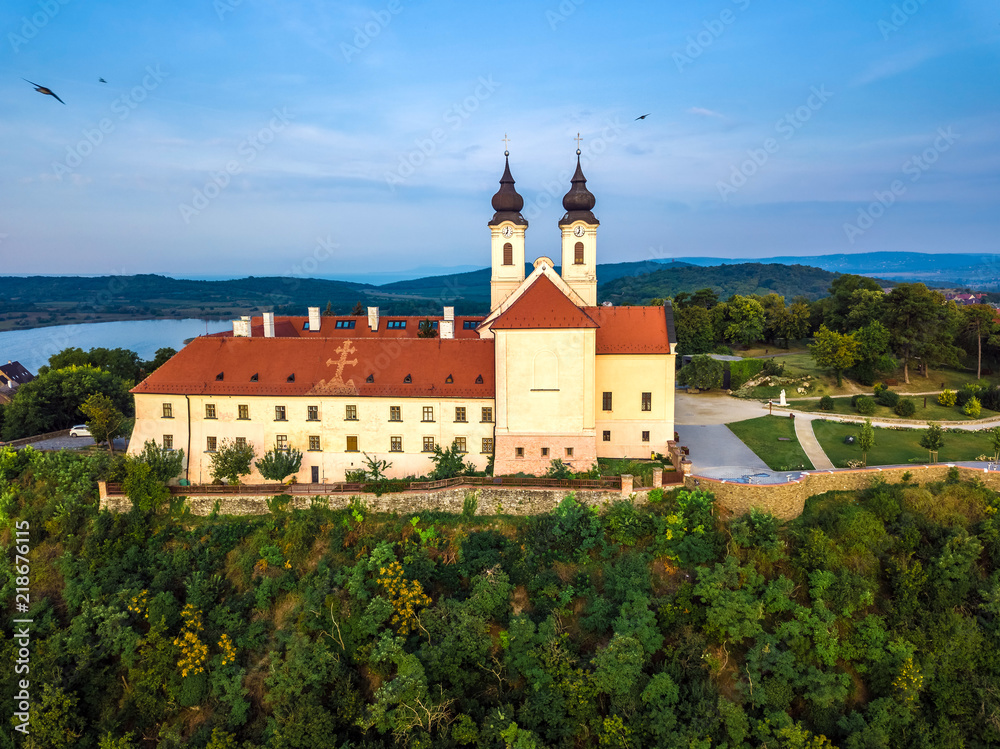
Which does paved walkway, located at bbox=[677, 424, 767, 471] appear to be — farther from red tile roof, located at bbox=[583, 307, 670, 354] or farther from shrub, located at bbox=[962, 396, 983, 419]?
shrub, located at bbox=[962, 396, 983, 419]

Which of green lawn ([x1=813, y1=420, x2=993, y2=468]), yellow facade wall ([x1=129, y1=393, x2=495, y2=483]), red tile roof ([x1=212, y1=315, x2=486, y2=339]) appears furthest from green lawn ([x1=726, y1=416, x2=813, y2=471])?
red tile roof ([x1=212, y1=315, x2=486, y2=339])

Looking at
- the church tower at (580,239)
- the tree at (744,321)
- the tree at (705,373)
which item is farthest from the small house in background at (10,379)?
the tree at (744,321)

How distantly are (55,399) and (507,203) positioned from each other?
1298 inches

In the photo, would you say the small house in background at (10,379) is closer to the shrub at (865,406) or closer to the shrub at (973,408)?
the shrub at (865,406)

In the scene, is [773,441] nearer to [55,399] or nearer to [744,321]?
[744,321]

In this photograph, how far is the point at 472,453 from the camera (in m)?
30.1

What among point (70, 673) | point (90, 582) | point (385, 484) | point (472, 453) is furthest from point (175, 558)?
point (472, 453)

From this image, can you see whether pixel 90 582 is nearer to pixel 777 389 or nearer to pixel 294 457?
pixel 294 457

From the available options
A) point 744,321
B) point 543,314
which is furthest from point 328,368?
point 744,321

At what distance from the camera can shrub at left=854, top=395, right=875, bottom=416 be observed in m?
39.5

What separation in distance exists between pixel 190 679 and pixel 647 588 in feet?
58.3

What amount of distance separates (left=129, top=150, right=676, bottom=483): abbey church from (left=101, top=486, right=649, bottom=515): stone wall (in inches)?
87.0

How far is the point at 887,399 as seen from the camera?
4006cm

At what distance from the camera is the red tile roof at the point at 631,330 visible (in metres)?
31.8
